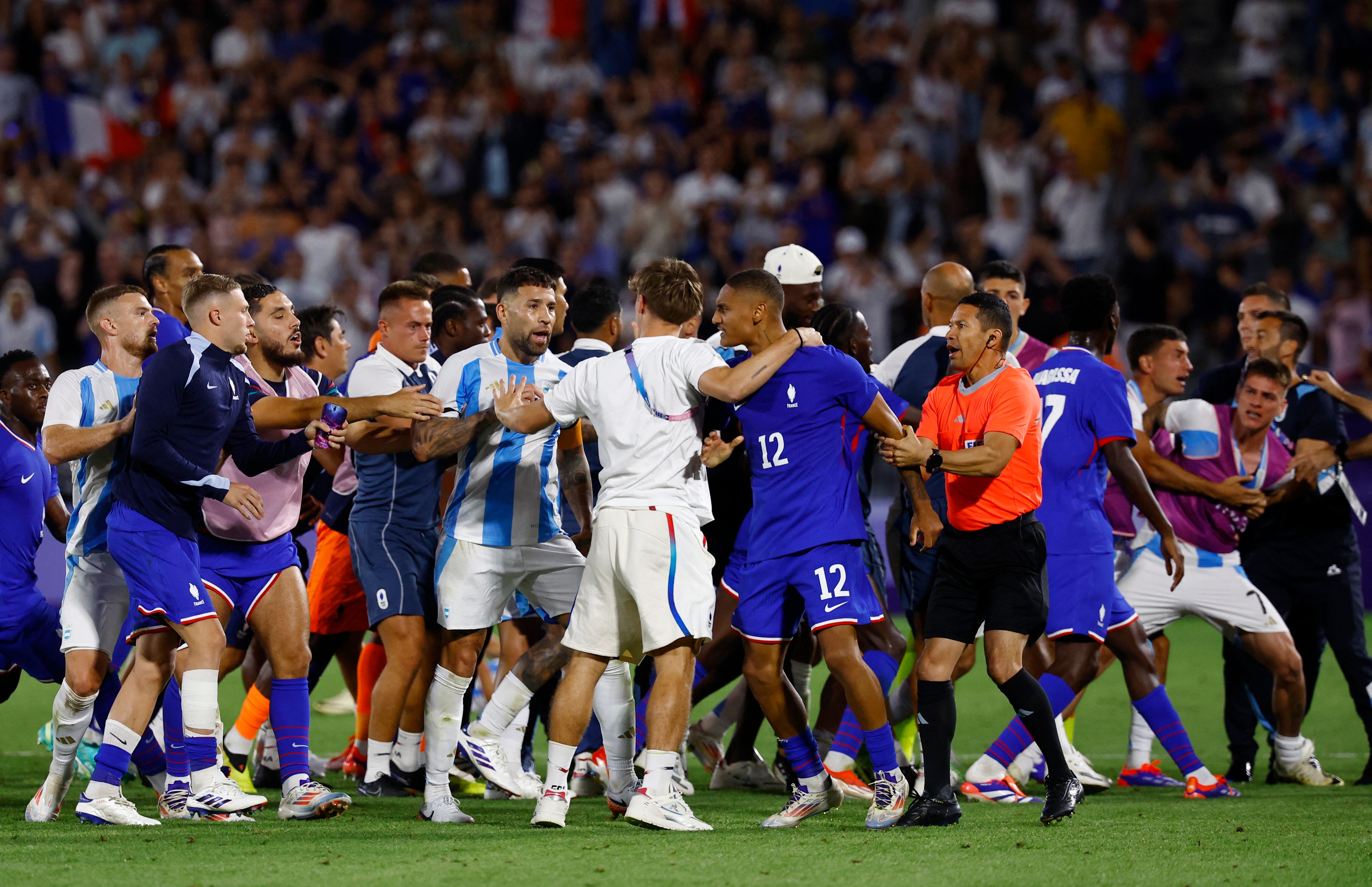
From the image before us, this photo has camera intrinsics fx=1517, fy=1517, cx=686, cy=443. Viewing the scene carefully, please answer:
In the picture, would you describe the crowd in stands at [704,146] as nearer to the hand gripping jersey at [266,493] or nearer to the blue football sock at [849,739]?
the hand gripping jersey at [266,493]

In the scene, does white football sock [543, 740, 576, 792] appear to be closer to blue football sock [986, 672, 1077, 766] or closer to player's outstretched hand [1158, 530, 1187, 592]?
blue football sock [986, 672, 1077, 766]

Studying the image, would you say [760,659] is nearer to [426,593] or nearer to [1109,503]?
[426,593]

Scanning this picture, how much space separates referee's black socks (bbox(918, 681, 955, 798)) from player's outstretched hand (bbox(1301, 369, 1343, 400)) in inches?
136

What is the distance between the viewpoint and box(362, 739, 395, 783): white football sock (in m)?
6.76

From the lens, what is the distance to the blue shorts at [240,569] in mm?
6430

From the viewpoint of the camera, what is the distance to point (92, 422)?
21.0 ft

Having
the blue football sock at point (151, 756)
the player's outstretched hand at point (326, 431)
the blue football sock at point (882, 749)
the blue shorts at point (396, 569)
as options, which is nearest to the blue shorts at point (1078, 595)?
the blue football sock at point (882, 749)

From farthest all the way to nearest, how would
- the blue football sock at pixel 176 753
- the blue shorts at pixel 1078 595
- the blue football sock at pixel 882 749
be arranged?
1. the blue shorts at pixel 1078 595
2. the blue football sock at pixel 176 753
3. the blue football sock at pixel 882 749

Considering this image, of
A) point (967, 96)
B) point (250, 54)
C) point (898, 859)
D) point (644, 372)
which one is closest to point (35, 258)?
point (250, 54)

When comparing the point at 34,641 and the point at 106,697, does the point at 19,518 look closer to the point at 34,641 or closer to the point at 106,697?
the point at 34,641

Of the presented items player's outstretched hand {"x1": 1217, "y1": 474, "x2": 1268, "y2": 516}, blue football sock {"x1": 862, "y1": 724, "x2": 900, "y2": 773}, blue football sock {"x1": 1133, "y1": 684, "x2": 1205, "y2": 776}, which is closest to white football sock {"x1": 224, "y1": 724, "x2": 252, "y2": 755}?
blue football sock {"x1": 862, "y1": 724, "x2": 900, "y2": 773}

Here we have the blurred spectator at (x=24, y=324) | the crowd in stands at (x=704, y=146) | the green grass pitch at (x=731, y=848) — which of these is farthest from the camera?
the crowd in stands at (x=704, y=146)

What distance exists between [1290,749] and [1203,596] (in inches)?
35.2

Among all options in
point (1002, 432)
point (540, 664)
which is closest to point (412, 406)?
point (540, 664)
